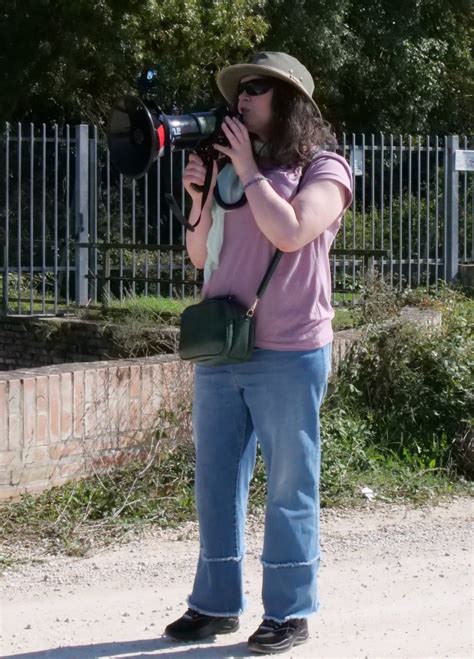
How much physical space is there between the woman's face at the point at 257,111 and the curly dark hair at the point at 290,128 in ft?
0.06

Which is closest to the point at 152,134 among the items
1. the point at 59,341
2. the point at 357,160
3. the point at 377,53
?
the point at 59,341

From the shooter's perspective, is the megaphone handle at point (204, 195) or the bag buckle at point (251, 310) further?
the megaphone handle at point (204, 195)

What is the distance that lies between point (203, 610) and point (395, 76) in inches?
→ 663

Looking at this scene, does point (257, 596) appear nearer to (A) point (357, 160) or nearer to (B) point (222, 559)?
(B) point (222, 559)

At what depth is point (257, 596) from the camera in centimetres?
448

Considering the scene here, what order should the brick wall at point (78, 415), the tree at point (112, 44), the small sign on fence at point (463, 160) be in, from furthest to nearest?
the tree at point (112, 44) → the small sign on fence at point (463, 160) → the brick wall at point (78, 415)

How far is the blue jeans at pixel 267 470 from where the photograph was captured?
3.74m

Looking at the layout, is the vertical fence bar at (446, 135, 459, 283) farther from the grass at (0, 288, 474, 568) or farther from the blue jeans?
the blue jeans

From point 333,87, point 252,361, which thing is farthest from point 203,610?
point 333,87

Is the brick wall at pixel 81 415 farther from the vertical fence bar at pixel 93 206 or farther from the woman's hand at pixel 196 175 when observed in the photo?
the vertical fence bar at pixel 93 206

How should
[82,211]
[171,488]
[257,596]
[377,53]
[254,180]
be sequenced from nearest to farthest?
[254,180] < [257,596] < [171,488] < [82,211] < [377,53]

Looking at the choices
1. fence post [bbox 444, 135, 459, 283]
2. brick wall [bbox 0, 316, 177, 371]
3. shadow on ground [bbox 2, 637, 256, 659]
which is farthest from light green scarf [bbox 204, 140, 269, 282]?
fence post [bbox 444, 135, 459, 283]

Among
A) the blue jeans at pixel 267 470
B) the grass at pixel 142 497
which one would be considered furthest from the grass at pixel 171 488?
the blue jeans at pixel 267 470

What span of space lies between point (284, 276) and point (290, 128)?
1.59 feet
